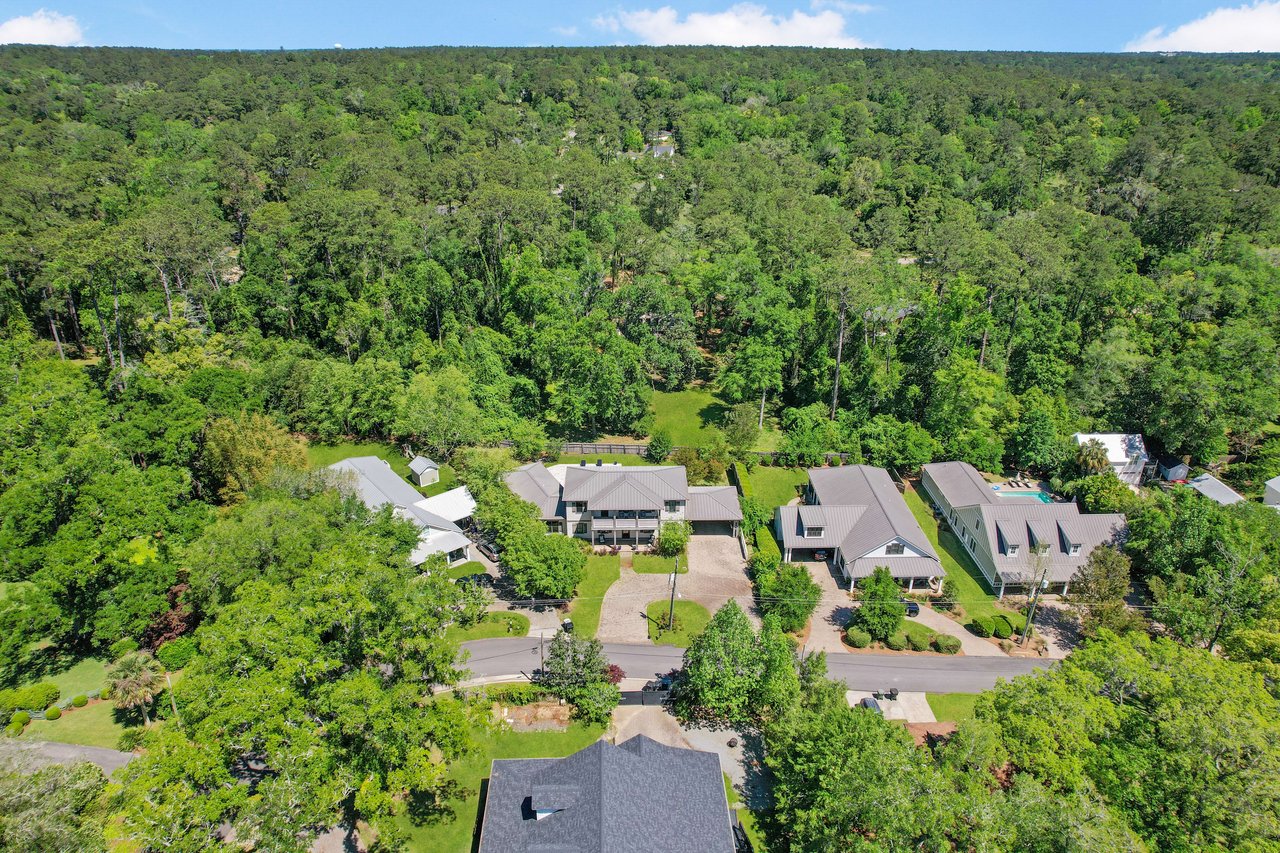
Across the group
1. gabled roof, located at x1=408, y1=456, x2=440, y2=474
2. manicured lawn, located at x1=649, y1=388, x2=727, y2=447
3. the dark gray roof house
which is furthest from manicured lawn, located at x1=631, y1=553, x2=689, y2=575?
gabled roof, located at x1=408, y1=456, x2=440, y2=474

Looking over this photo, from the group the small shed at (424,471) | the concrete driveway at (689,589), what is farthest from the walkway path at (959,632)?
the small shed at (424,471)

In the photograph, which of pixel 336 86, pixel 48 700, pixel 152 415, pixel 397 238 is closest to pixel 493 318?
pixel 397 238

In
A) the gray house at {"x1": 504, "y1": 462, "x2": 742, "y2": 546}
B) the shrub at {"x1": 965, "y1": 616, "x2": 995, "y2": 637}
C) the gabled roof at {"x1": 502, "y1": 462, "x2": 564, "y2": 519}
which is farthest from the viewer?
the gabled roof at {"x1": 502, "y1": 462, "x2": 564, "y2": 519}

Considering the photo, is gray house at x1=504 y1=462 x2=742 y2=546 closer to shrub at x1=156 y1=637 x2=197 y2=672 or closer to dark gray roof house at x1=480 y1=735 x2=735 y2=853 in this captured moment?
dark gray roof house at x1=480 y1=735 x2=735 y2=853

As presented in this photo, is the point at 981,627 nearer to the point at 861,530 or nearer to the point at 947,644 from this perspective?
the point at 947,644

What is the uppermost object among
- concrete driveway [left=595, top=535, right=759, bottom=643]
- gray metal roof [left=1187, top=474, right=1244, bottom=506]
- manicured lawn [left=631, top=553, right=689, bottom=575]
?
gray metal roof [left=1187, top=474, right=1244, bottom=506]

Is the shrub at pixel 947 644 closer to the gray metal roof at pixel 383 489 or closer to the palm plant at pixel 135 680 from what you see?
the gray metal roof at pixel 383 489

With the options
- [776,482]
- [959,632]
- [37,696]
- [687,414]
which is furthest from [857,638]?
[37,696]

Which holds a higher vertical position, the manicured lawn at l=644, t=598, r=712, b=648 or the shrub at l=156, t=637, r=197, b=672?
the shrub at l=156, t=637, r=197, b=672
